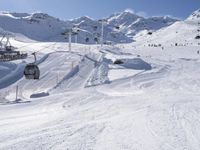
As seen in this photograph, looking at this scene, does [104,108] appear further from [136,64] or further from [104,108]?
[136,64]

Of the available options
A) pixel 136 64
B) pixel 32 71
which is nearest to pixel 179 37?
pixel 136 64

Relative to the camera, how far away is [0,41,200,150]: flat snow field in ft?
47.4

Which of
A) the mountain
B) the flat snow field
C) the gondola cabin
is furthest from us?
the mountain

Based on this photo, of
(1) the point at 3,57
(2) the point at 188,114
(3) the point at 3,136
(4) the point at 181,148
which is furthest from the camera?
(1) the point at 3,57

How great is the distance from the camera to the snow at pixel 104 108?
14.5 m

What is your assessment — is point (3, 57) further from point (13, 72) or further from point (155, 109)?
point (155, 109)

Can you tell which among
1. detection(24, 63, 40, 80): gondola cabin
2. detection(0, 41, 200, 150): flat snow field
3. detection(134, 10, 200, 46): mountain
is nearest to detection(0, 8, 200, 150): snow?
detection(0, 41, 200, 150): flat snow field

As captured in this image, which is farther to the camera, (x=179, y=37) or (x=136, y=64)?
(x=179, y=37)

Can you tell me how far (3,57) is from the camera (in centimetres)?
5319

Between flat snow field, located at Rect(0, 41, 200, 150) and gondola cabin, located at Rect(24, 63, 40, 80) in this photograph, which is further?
→ gondola cabin, located at Rect(24, 63, 40, 80)

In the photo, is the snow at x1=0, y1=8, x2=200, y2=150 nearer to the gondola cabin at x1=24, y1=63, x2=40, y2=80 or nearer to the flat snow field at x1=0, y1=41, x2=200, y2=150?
the flat snow field at x1=0, y1=41, x2=200, y2=150

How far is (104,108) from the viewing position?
23047 millimetres

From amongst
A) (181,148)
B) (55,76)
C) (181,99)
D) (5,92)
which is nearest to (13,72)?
(55,76)

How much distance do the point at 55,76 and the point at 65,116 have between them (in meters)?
25.0
